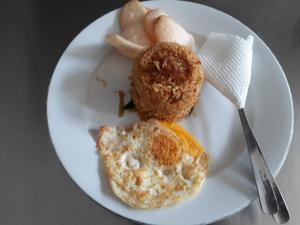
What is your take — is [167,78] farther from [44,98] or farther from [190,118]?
[44,98]

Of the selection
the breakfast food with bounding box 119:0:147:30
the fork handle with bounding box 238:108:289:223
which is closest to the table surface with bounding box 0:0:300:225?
the fork handle with bounding box 238:108:289:223

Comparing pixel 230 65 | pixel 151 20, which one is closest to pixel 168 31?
pixel 151 20

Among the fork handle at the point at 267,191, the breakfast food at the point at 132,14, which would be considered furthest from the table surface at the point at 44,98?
the breakfast food at the point at 132,14

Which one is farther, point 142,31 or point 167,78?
point 142,31

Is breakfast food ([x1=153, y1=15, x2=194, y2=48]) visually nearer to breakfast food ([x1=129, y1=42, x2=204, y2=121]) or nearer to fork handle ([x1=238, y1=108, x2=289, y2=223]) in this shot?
breakfast food ([x1=129, y1=42, x2=204, y2=121])

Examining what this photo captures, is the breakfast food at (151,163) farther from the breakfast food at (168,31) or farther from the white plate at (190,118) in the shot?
the breakfast food at (168,31)

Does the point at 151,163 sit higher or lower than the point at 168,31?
lower

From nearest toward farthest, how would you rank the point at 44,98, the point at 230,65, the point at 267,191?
the point at 267,191, the point at 230,65, the point at 44,98
